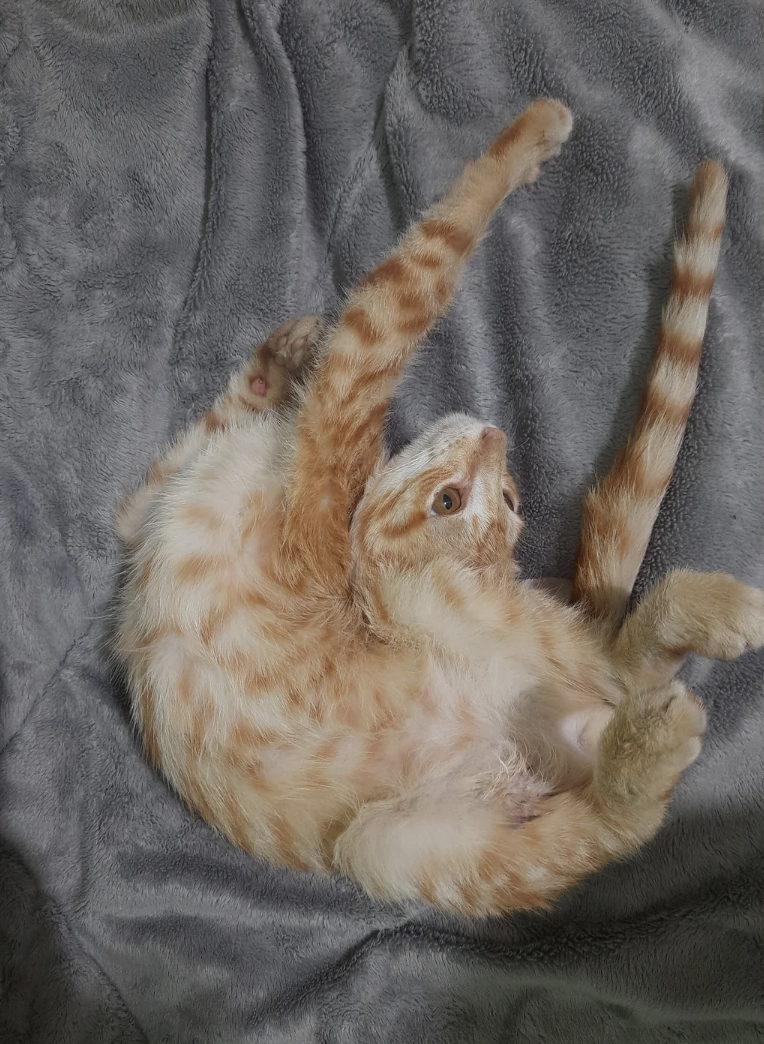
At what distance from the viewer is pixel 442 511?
4.26 ft

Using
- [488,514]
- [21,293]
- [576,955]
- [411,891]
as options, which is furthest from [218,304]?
[576,955]

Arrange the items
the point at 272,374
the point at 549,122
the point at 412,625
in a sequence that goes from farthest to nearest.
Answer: the point at 272,374 < the point at 549,122 < the point at 412,625

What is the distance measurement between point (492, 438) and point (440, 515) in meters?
0.17

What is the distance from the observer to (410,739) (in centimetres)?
119

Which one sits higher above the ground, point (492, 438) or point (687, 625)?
point (492, 438)

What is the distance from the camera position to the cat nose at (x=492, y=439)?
1.29m

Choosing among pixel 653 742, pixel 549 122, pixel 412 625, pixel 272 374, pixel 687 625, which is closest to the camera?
pixel 653 742

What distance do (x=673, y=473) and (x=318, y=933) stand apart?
3.55 ft

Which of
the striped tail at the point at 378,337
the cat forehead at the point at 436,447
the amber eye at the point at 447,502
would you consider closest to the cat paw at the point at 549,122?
the striped tail at the point at 378,337

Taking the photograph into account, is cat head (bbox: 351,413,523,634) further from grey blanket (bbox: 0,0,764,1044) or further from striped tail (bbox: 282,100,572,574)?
grey blanket (bbox: 0,0,764,1044)

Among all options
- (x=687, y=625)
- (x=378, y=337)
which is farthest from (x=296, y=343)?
(x=687, y=625)

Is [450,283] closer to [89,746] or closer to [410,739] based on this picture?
[410,739]

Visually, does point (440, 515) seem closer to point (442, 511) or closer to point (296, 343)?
point (442, 511)

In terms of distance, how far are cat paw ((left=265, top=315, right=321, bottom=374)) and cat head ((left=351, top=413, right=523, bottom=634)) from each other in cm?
33
